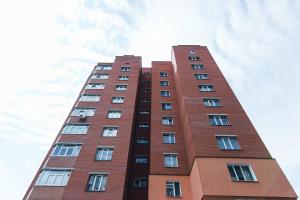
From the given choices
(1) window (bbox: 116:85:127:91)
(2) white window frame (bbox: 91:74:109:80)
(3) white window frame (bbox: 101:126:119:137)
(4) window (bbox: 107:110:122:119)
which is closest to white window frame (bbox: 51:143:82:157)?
(3) white window frame (bbox: 101:126:119:137)

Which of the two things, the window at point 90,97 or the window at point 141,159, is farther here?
the window at point 90,97

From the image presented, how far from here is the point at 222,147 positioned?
745 inches

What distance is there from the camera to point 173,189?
18.6 metres

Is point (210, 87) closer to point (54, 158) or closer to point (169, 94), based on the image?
point (169, 94)

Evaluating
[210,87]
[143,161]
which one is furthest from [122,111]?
[210,87]

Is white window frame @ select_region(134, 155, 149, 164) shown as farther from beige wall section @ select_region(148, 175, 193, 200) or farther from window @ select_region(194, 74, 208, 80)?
window @ select_region(194, 74, 208, 80)

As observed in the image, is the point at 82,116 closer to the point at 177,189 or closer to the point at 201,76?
the point at 177,189

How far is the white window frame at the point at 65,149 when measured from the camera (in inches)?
844

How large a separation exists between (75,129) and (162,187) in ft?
40.1

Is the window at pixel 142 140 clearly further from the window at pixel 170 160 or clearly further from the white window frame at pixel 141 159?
the window at pixel 170 160

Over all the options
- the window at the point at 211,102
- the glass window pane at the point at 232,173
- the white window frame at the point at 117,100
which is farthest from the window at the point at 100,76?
the glass window pane at the point at 232,173

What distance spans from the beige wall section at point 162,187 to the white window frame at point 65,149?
843cm

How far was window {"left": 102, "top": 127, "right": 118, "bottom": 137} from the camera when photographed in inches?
945

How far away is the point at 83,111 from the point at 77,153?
22.7 feet
